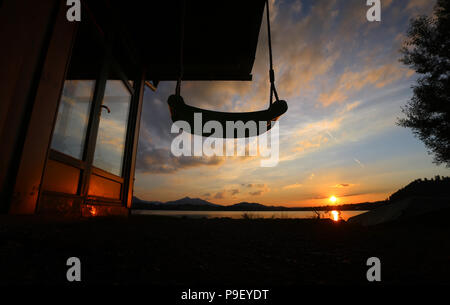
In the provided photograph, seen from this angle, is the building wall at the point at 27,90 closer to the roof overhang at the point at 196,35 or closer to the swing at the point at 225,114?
the swing at the point at 225,114

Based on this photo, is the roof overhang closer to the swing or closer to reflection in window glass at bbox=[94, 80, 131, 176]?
reflection in window glass at bbox=[94, 80, 131, 176]

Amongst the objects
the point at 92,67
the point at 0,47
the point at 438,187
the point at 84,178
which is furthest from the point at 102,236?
the point at 438,187

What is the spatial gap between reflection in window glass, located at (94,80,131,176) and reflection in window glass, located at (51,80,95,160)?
1.13 ft

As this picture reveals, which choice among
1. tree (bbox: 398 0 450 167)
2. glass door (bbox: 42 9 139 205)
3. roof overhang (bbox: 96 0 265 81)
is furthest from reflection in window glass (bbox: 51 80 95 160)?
tree (bbox: 398 0 450 167)

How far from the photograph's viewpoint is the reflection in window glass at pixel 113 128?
3.27 metres

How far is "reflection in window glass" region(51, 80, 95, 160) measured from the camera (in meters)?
2.37

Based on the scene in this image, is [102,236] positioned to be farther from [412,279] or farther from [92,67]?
[92,67]

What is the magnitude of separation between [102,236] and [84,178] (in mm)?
1792

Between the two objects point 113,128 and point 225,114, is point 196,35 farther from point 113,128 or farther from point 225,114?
point 225,114

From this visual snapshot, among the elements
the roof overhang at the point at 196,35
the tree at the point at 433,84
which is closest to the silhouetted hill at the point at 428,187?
the tree at the point at 433,84

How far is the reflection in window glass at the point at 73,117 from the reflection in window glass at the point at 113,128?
35 cm

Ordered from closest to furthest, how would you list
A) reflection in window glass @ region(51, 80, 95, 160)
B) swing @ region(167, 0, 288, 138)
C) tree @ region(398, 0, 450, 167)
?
1. swing @ region(167, 0, 288, 138)
2. reflection in window glass @ region(51, 80, 95, 160)
3. tree @ region(398, 0, 450, 167)
